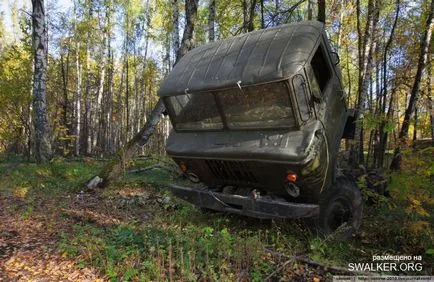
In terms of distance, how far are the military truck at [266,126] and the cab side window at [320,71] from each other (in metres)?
0.02

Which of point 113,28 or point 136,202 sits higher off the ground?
point 113,28

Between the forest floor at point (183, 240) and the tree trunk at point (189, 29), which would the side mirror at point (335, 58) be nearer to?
the forest floor at point (183, 240)

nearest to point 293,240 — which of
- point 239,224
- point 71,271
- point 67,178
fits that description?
point 239,224

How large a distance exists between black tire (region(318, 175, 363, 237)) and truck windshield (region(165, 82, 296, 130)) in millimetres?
1434

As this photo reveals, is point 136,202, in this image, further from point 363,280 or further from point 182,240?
point 363,280

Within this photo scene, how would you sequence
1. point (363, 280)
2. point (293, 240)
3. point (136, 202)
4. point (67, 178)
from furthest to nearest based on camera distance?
point (67, 178) < point (136, 202) < point (293, 240) < point (363, 280)

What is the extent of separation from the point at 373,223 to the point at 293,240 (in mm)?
1851

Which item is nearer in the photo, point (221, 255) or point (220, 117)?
point (221, 255)

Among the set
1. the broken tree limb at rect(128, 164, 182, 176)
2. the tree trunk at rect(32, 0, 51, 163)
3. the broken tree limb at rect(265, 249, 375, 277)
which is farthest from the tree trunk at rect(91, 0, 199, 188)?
the broken tree limb at rect(265, 249, 375, 277)

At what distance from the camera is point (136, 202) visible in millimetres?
7754

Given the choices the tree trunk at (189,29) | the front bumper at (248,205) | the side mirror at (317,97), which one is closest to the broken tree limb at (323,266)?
the front bumper at (248,205)

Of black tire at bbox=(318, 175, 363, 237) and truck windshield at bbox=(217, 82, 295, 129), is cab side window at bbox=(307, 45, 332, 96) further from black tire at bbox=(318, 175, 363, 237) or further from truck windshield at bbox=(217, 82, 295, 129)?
black tire at bbox=(318, 175, 363, 237)

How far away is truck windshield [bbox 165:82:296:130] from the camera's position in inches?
201

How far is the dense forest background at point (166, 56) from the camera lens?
9.95 m
